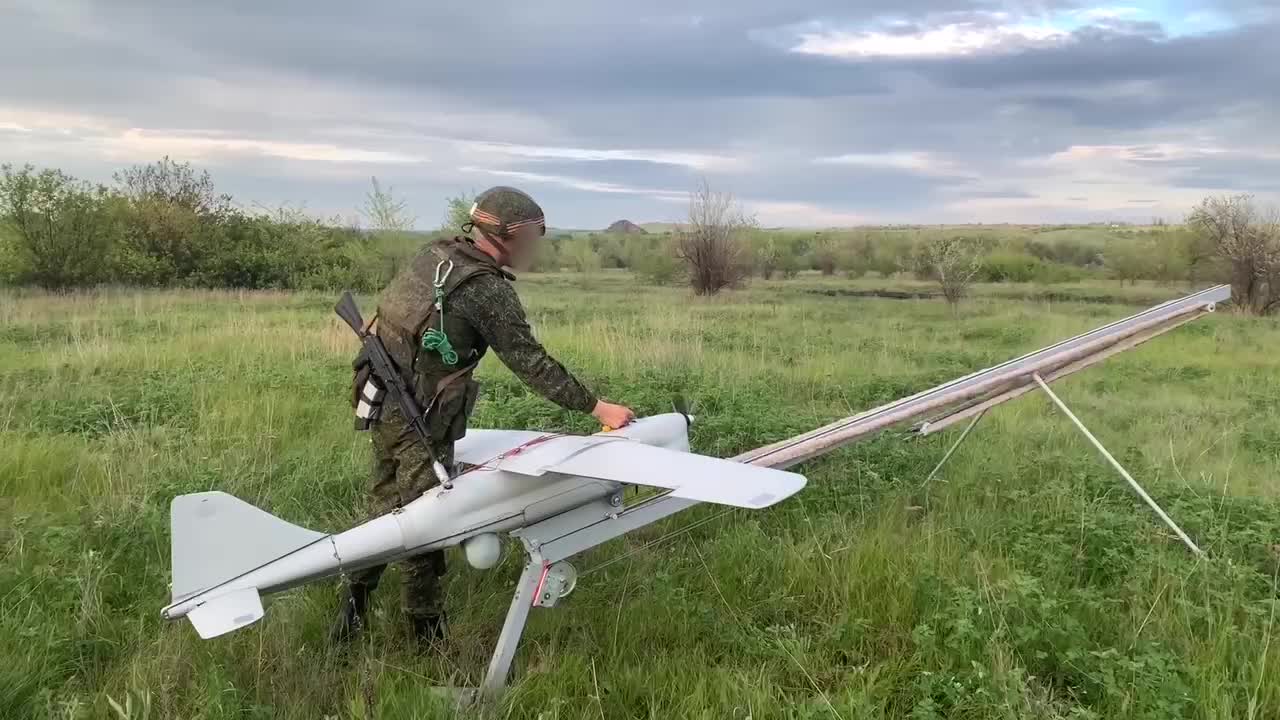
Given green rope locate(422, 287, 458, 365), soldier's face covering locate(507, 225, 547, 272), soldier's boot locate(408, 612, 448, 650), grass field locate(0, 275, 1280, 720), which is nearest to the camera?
grass field locate(0, 275, 1280, 720)

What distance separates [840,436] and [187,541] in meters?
2.92

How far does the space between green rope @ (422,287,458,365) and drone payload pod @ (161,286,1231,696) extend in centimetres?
55

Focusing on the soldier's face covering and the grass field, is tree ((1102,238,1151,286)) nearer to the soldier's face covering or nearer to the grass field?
the grass field

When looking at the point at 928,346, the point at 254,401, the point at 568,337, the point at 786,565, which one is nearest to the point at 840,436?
the point at 786,565

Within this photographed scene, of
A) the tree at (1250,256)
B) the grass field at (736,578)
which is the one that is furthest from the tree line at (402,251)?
the grass field at (736,578)

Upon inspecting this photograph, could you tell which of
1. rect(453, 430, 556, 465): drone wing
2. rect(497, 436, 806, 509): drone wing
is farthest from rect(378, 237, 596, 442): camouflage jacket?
rect(497, 436, 806, 509): drone wing

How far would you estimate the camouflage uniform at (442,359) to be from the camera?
3398mm

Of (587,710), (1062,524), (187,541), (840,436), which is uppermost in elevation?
(840,436)

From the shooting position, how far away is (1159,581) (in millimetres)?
3973

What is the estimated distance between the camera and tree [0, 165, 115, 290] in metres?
23.7

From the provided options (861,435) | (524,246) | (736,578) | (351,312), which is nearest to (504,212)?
(524,246)

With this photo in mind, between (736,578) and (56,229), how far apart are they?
2861cm

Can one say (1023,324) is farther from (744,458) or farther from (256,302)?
(256,302)

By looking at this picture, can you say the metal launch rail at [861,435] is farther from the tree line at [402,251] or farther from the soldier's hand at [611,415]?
the tree line at [402,251]
